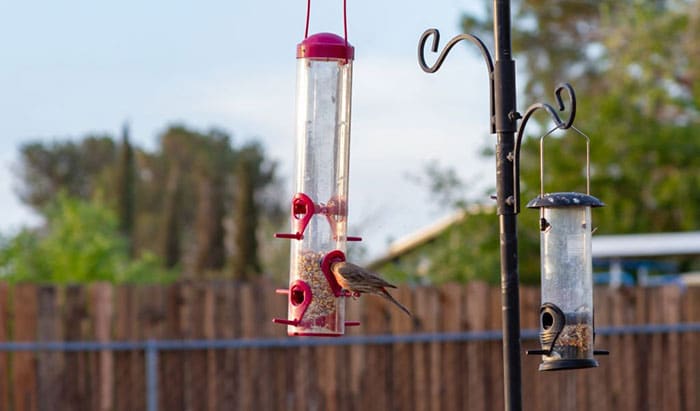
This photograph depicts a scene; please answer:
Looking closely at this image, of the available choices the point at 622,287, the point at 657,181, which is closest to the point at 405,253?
the point at 657,181

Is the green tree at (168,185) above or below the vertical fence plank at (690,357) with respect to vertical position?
above

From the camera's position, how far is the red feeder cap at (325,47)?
17.3ft

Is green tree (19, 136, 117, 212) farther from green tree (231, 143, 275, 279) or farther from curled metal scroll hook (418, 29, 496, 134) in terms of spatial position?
curled metal scroll hook (418, 29, 496, 134)

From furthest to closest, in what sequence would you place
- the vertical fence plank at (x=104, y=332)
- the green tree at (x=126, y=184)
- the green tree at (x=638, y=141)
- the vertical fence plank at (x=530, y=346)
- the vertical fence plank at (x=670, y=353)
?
the green tree at (x=126, y=184), the green tree at (x=638, y=141), the vertical fence plank at (x=670, y=353), the vertical fence plank at (x=530, y=346), the vertical fence plank at (x=104, y=332)

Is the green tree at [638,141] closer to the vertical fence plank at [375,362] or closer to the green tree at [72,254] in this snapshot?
the green tree at [72,254]

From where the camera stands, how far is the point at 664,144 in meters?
21.5

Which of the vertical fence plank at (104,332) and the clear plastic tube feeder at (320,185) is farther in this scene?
the vertical fence plank at (104,332)

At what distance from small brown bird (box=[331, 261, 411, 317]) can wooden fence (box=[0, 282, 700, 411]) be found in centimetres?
486

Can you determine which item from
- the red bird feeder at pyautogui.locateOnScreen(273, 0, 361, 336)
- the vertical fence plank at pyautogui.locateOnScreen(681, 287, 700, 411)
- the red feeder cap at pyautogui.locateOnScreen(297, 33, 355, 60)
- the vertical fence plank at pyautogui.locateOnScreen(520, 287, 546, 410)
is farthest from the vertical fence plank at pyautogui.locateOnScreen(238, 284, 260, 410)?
the red feeder cap at pyautogui.locateOnScreen(297, 33, 355, 60)

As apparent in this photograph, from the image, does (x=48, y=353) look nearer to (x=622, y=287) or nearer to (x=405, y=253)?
(x=622, y=287)

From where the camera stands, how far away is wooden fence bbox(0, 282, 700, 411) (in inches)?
376

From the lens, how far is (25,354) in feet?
31.1

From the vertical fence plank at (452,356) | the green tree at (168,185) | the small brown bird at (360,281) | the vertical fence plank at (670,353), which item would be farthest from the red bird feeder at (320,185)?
the green tree at (168,185)

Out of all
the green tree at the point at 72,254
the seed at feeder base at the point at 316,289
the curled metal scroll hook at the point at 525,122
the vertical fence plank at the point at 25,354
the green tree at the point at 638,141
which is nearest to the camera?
the curled metal scroll hook at the point at 525,122
